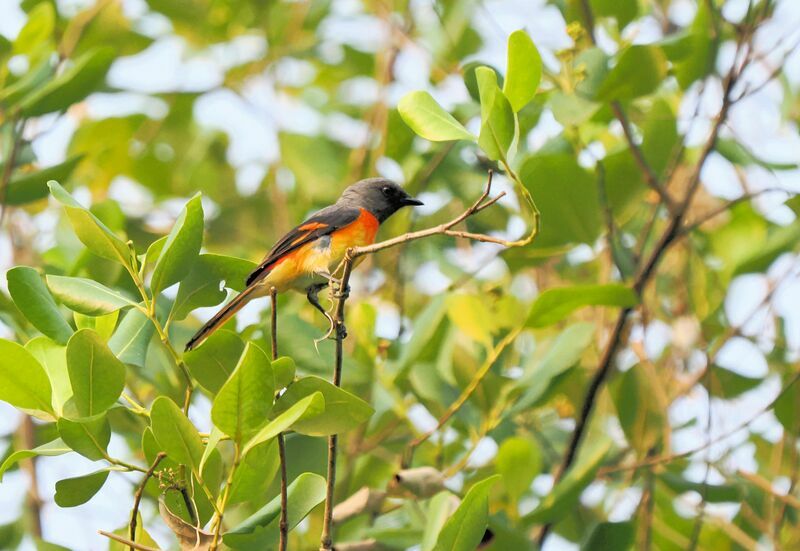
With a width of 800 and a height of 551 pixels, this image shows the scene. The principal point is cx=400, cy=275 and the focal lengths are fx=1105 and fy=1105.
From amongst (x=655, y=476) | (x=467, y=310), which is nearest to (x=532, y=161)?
(x=467, y=310)

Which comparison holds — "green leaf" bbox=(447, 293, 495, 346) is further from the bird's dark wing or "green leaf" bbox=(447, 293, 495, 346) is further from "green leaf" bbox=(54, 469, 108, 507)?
"green leaf" bbox=(54, 469, 108, 507)

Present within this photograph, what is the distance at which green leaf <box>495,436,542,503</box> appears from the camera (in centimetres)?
376

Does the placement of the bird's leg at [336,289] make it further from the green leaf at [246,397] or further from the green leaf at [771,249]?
the green leaf at [771,249]

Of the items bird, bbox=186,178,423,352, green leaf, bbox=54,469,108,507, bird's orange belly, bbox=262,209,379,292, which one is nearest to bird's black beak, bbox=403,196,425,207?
bird, bbox=186,178,423,352

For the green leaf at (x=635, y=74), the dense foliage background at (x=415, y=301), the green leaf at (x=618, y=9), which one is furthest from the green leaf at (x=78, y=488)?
the green leaf at (x=618, y=9)

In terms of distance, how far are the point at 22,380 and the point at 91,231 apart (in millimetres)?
379

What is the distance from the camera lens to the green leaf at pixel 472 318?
411 cm

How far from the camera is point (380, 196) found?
4.72m

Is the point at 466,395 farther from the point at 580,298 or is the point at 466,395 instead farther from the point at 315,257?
the point at 315,257

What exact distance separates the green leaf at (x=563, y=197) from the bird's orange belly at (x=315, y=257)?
747 millimetres

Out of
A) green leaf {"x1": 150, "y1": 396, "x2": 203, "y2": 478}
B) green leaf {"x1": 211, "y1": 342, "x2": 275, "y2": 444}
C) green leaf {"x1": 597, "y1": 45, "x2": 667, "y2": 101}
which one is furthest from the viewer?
green leaf {"x1": 597, "y1": 45, "x2": 667, "y2": 101}

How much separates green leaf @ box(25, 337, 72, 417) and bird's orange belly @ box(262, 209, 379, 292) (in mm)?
1312

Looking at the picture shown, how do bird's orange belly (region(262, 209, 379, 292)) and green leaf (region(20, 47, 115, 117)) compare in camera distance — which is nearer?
green leaf (region(20, 47, 115, 117))

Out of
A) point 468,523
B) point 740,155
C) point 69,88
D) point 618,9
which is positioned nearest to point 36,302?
point 468,523
